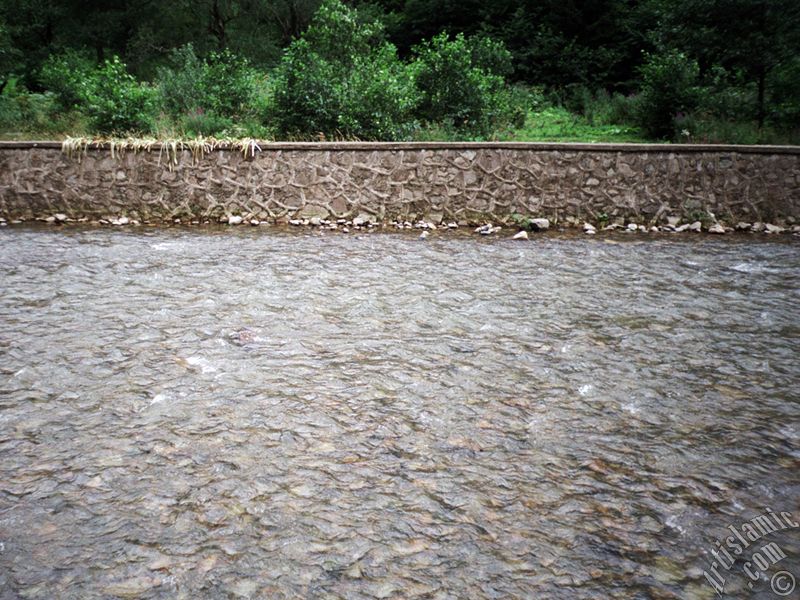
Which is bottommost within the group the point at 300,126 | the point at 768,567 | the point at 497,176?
the point at 768,567

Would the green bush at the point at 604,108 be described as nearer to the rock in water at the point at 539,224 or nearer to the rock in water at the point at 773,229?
the rock in water at the point at 773,229

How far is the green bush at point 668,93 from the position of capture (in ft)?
42.0

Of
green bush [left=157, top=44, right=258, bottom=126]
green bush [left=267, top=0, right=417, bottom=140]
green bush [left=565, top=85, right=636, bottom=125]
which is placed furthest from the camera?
green bush [left=565, top=85, right=636, bottom=125]

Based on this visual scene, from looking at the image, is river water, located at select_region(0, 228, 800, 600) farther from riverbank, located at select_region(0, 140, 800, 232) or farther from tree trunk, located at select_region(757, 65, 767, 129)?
tree trunk, located at select_region(757, 65, 767, 129)

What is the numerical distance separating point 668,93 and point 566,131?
7.35 ft

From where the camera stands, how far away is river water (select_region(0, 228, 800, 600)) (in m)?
2.48

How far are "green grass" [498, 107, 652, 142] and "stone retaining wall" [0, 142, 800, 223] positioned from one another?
2.81 meters

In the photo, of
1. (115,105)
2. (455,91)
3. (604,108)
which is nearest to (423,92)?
(455,91)

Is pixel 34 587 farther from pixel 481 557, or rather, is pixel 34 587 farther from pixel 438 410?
pixel 438 410

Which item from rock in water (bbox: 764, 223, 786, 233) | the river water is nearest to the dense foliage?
rock in water (bbox: 764, 223, 786, 233)

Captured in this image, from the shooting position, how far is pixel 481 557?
2.53m

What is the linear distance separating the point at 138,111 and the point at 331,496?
10252 mm

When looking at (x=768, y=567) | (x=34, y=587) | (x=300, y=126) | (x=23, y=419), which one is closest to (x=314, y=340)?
(x=23, y=419)

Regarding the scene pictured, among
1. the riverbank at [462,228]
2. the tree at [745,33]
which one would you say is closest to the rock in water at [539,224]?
the riverbank at [462,228]
